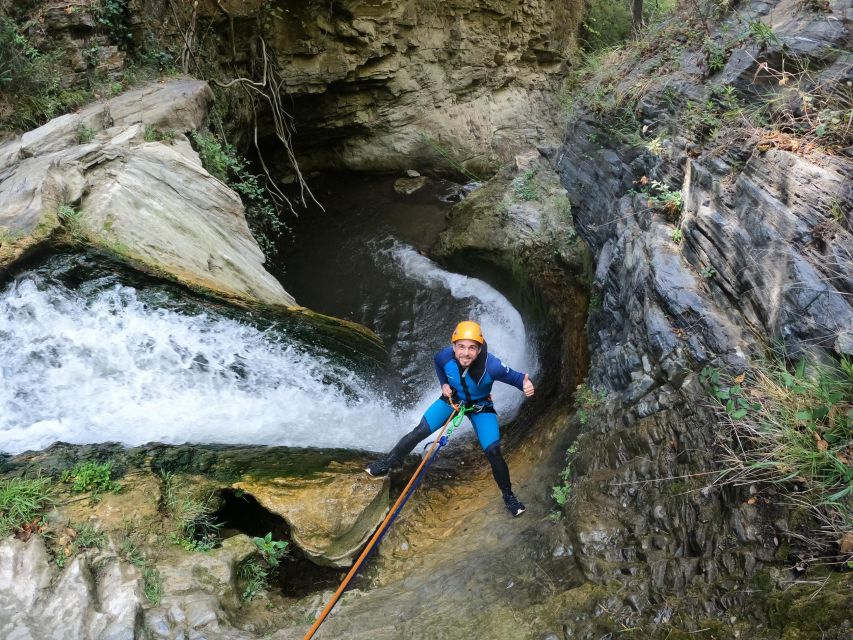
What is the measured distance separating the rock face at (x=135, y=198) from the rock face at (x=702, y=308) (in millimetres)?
3427

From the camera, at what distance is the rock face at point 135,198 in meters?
4.70

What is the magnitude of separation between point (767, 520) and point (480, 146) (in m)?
9.68

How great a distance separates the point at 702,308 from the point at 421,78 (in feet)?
28.3

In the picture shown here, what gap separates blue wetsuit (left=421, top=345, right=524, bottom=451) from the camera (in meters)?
4.29

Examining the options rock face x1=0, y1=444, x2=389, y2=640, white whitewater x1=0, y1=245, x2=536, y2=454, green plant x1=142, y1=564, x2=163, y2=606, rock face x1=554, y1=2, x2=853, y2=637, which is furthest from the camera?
white whitewater x1=0, y1=245, x2=536, y2=454

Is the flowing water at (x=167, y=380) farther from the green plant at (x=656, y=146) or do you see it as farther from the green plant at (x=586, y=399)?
the green plant at (x=656, y=146)

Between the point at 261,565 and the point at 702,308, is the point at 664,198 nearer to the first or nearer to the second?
the point at 702,308

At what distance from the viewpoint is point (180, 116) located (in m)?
6.73

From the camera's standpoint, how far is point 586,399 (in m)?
4.53

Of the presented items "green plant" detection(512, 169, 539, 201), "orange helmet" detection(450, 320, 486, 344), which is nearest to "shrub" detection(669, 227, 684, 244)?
"orange helmet" detection(450, 320, 486, 344)

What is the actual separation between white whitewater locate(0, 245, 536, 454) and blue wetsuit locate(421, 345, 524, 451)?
3.61 ft

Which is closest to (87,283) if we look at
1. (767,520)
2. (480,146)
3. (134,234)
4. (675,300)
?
(134,234)

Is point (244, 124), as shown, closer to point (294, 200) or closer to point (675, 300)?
point (294, 200)

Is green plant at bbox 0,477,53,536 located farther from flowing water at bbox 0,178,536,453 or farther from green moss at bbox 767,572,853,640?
green moss at bbox 767,572,853,640
